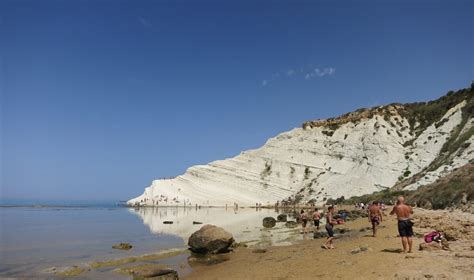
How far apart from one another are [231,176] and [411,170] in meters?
33.5

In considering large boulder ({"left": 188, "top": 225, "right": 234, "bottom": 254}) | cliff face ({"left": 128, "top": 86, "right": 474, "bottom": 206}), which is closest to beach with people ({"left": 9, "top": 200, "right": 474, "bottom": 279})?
large boulder ({"left": 188, "top": 225, "right": 234, "bottom": 254})

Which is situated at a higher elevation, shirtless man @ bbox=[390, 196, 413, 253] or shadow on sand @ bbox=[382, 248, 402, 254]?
shirtless man @ bbox=[390, 196, 413, 253]

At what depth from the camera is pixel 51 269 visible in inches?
635

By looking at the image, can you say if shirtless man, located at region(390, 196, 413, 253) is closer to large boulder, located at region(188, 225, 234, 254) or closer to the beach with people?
the beach with people

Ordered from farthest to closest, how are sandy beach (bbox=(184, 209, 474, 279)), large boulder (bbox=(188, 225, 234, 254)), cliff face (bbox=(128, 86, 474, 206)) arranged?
cliff face (bbox=(128, 86, 474, 206))
large boulder (bbox=(188, 225, 234, 254))
sandy beach (bbox=(184, 209, 474, 279))

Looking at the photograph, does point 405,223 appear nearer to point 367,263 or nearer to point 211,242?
point 367,263

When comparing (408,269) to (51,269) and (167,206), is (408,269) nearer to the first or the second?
(51,269)

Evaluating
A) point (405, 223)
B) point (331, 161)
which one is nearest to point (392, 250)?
point (405, 223)

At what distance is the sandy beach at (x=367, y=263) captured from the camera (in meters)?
9.76

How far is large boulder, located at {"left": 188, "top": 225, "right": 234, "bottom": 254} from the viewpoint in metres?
19.7

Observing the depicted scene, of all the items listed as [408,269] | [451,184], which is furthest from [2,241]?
[451,184]

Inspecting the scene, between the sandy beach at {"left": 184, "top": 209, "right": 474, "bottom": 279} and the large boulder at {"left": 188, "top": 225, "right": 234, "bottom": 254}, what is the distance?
1928mm

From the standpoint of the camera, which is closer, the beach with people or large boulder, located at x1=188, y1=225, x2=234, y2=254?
the beach with people

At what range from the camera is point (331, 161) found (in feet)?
257
